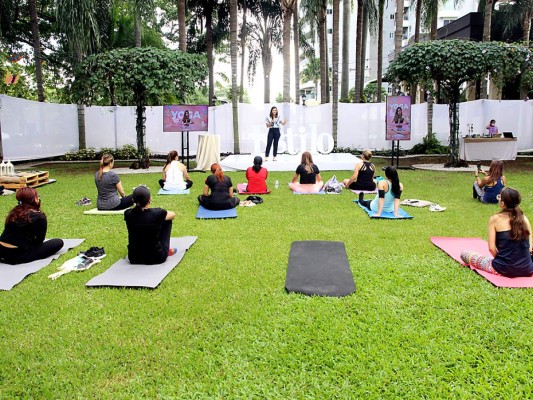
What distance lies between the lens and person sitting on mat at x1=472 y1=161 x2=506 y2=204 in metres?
7.97

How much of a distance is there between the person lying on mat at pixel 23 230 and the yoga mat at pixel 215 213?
2.80 m

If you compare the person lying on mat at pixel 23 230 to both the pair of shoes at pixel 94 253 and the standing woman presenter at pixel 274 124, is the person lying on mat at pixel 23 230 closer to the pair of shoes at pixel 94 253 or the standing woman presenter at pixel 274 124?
the pair of shoes at pixel 94 253

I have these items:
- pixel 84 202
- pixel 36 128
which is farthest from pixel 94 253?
pixel 36 128

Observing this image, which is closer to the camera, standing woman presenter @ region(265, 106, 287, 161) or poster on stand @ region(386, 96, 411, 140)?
poster on stand @ region(386, 96, 411, 140)

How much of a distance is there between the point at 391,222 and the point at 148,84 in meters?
8.72

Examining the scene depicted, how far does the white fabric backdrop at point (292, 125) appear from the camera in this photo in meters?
18.3

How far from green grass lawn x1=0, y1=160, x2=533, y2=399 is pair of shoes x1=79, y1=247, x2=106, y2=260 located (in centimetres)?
9

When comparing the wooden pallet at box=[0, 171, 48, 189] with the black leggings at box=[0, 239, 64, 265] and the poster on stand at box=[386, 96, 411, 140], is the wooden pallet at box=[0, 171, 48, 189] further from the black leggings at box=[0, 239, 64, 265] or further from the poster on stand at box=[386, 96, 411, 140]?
the poster on stand at box=[386, 96, 411, 140]

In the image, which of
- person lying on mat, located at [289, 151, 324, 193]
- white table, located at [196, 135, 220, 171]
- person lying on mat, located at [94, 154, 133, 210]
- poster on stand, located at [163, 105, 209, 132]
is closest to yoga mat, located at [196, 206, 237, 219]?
person lying on mat, located at [94, 154, 133, 210]

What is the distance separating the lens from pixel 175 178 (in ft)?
33.0

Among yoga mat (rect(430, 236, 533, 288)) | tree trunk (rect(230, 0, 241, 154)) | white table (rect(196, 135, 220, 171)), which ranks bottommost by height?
yoga mat (rect(430, 236, 533, 288))

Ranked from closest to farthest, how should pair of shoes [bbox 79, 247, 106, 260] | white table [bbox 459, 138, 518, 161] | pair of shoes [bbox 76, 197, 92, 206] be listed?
pair of shoes [bbox 79, 247, 106, 260] → pair of shoes [bbox 76, 197, 92, 206] → white table [bbox 459, 138, 518, 161]

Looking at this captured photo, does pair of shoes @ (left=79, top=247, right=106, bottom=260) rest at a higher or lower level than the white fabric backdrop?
lower

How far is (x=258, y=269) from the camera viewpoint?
4828 millimetres
